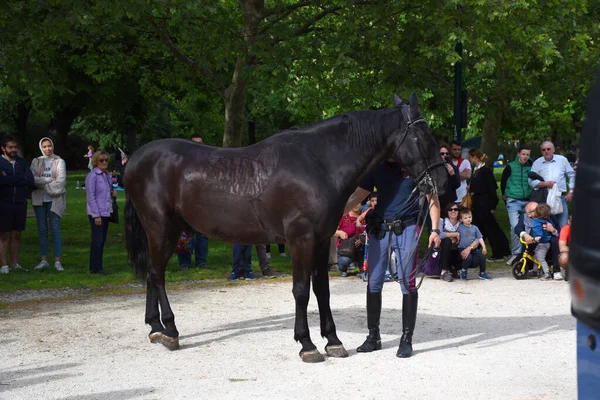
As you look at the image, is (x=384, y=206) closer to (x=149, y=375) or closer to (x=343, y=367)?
(x=343, y=367)

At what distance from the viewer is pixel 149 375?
26.5ft

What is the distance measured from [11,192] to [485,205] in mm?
8297

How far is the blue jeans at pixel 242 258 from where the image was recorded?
14227mm

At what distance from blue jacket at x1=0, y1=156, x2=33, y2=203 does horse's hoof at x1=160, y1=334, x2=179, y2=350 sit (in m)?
6.54

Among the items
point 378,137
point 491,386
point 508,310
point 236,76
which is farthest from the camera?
point 236,76

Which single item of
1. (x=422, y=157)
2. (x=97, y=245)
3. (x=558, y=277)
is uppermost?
(x=422, y=157)

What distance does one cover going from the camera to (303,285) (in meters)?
8.69

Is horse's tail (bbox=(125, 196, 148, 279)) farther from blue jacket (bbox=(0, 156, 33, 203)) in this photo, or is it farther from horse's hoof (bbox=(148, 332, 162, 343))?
blue jacket (bbox=(0, 156, 33, 203))

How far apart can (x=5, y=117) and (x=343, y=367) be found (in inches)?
1916

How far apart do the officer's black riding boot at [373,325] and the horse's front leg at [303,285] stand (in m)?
0.54

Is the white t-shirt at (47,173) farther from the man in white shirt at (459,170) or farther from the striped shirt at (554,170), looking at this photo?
the striped shirt at (554,170)

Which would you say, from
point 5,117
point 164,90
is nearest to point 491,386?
point 164,90

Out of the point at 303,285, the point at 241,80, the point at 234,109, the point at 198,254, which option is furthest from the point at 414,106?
the point at 234,109

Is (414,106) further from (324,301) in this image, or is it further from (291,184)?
(324,301)
